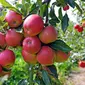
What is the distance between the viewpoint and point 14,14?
89cm

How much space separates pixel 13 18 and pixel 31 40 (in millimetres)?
108

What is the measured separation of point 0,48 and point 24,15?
14 cm

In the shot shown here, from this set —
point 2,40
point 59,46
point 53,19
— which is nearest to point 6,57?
point 2,40

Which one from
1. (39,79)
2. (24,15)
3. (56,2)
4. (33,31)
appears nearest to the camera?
(33,31)

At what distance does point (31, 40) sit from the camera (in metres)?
0.81

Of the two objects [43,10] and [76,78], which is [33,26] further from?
[76,78]

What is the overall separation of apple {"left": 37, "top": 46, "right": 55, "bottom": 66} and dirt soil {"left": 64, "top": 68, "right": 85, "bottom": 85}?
5.14 m

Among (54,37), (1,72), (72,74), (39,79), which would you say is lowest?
(72,74)

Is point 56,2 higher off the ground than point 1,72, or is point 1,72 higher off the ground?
point 56,2

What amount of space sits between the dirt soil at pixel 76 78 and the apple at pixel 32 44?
5167 millimetres

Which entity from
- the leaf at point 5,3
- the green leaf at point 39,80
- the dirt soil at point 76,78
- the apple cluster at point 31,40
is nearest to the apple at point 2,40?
the apple cluster at point 31,40

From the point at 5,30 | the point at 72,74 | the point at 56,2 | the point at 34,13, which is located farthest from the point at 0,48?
the point at 72,74

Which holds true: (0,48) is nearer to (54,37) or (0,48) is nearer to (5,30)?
(5,30)

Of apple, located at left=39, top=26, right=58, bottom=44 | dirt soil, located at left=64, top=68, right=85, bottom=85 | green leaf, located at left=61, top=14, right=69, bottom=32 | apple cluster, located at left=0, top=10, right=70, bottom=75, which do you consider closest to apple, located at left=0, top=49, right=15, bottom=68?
apple cluster, located at left=0, top=10, right=70, bottom=75
